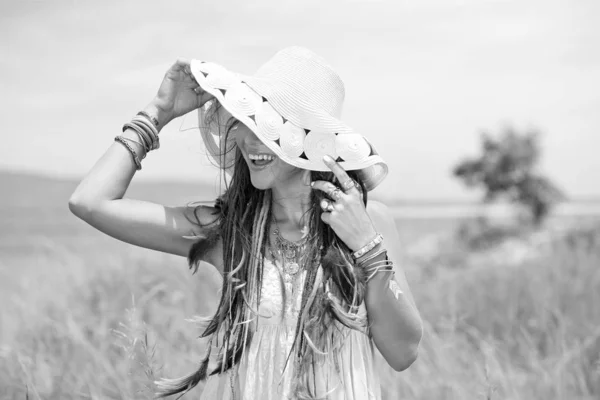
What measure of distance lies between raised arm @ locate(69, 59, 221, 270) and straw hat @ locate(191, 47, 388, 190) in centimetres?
17

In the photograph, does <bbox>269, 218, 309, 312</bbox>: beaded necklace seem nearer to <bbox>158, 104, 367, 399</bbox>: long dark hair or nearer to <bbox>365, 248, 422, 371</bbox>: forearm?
<bbox>158, 104, 367, 399</bbox>: long dark hair

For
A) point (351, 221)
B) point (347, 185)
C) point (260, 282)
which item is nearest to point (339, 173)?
point (347, 185)

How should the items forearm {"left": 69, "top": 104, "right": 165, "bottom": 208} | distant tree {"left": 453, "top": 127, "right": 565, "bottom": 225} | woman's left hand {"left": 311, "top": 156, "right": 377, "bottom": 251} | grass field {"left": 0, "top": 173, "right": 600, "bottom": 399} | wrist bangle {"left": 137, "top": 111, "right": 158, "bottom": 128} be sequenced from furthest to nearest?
distant tree {"left": 453, "top": 127, "right": 565, "bottom": 225} → grass field {"left": 0, "top": 173, "right": 600, "bottom": 399} → wrist bangle {"left": 137, "top": 111, "right": 158, "bottom": 128} → forearm {"left": 69, "top": 104, "right": 165, "bottom": 208} → woman's left hand {"left": 311, "top": 156, "right": 377, "bottom": 251}

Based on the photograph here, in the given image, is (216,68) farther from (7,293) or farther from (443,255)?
(443,255)

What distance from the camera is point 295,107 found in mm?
1980

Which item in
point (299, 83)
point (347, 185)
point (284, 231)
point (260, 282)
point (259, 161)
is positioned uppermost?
point (299, 83)

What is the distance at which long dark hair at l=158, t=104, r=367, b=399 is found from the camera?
6.44ft

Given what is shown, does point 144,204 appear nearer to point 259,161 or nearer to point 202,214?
point 202,214

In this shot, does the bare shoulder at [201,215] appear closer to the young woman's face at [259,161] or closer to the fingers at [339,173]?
the young woman's face at [259,161]

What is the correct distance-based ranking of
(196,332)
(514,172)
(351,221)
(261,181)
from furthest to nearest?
(514,172) < (196,332) < (261,181) < (351,221)

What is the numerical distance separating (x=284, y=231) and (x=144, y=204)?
17.9 inches

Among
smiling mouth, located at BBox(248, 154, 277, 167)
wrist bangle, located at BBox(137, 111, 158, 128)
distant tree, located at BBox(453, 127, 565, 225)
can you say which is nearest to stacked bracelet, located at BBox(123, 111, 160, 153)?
wrist bangle, located at BBox(137, 111, 158, 128)

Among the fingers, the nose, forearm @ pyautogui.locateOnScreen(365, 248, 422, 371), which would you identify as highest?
the nose

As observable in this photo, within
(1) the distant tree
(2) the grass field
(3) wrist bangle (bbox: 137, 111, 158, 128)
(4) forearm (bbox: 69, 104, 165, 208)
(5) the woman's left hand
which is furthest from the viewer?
A: (1) the distant tree
